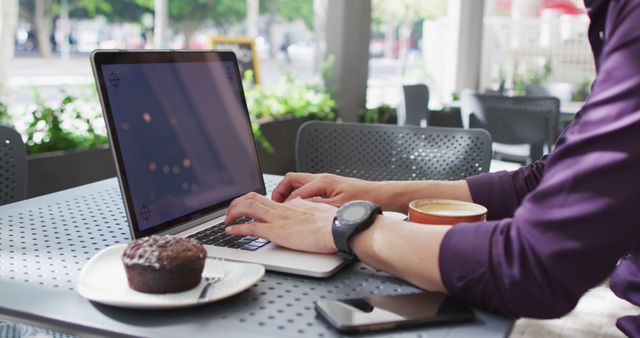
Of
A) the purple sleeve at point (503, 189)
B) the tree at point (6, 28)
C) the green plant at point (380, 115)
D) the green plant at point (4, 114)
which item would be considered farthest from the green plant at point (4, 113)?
the green plant at point (380, 115)

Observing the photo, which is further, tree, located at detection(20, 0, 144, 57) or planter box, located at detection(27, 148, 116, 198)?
tree, located at detection(20, 0, 144, 57)

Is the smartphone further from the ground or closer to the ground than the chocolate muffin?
closer to the ground

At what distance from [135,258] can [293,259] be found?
26cm

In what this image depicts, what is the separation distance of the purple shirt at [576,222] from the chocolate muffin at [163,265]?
13.1 inches

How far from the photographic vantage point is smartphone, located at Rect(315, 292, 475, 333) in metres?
0.86

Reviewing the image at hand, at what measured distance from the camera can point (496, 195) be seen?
1376 mm

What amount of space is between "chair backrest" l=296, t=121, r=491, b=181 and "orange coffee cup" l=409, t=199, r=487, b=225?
794 mm

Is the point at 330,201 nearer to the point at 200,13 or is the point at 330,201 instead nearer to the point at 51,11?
the point at 51,11

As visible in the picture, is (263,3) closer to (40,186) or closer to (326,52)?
(326,52)

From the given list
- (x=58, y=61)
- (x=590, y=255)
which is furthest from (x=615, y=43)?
(x=58, y=61)

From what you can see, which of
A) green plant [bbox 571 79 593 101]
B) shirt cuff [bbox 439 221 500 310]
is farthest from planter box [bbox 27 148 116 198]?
green plant [bbox 571 79 593 101]

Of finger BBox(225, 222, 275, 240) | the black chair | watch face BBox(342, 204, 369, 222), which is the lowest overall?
the black chair

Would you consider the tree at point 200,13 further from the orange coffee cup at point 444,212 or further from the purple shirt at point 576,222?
the purple shirt at point 576,222

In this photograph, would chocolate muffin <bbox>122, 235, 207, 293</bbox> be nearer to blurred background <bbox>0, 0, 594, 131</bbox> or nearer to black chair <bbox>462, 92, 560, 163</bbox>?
blurred background <bbox>0, 0, 594, 131</bbox>
